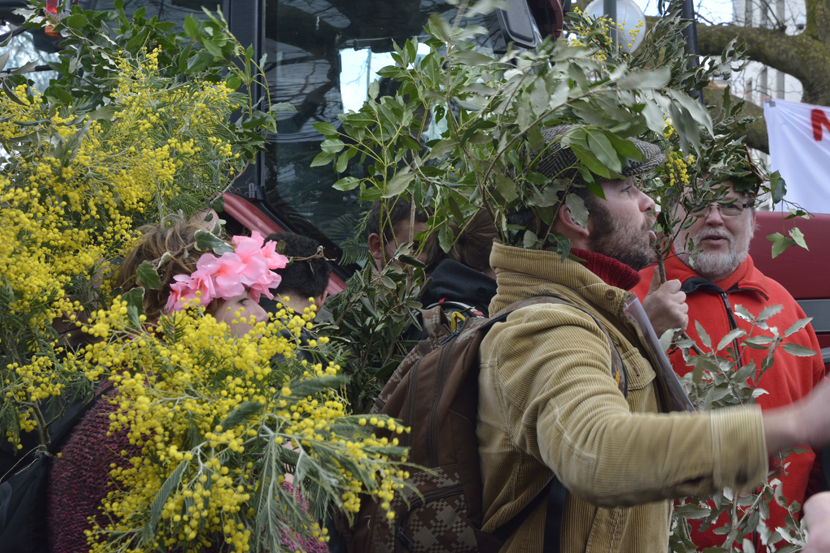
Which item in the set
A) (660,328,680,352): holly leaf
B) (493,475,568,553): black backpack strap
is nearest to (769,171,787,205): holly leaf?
(660,328,680,352): holly leaf

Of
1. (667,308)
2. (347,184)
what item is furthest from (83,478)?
(667,308)

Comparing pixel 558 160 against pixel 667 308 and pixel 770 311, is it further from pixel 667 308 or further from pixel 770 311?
pixel 770 311

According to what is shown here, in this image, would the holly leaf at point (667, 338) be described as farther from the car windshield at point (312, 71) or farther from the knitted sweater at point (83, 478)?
the car windshield at point (312, 71)

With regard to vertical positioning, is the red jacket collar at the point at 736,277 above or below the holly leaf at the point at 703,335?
below

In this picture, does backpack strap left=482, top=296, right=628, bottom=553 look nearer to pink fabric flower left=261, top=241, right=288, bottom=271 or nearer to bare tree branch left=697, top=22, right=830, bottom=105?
pink fabric flower left=261, top=241, right=288, bottom=271

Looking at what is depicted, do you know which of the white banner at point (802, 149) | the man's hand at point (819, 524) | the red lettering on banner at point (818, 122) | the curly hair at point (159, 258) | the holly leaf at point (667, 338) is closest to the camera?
the man's hand at point (819, 524)

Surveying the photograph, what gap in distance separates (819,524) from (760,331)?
1.92 m

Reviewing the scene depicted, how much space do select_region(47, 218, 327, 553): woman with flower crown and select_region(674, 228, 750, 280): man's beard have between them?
1.84m

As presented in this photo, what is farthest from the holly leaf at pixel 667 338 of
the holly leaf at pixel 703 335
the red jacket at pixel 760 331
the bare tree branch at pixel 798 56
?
the bare tree branch at pixel 798 56

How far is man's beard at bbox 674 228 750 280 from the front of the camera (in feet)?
10.4

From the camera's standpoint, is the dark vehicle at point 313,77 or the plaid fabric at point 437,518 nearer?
the plaid fabric at point 437,518

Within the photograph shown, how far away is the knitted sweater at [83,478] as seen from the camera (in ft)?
5.49

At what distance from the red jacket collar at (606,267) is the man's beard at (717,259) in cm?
132

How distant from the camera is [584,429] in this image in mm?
1328
